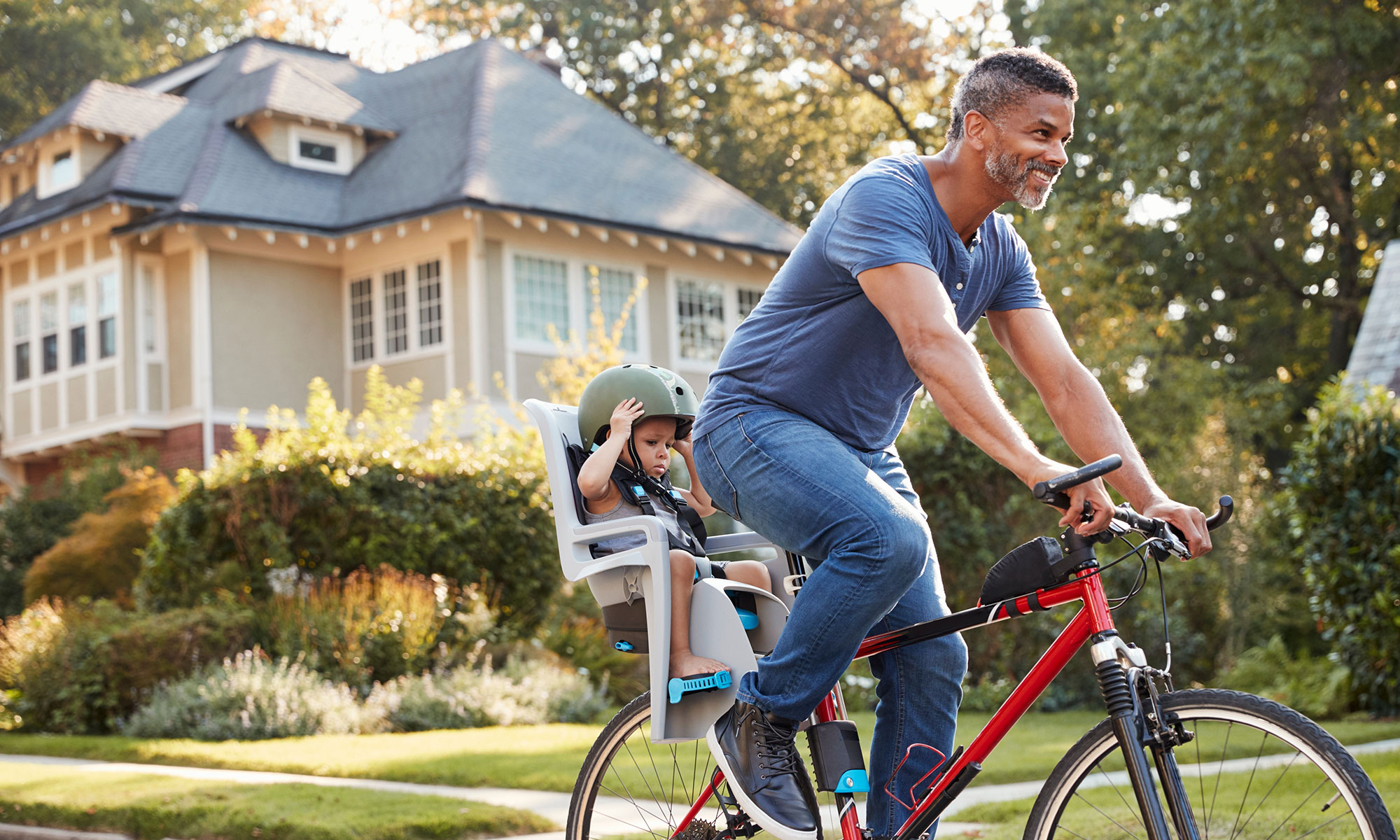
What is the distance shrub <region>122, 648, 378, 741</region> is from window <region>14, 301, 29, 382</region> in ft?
56.0

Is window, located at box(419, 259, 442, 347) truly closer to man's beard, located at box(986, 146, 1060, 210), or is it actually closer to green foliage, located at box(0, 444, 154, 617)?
green foliage, located at box(0, 444, 154, 617)

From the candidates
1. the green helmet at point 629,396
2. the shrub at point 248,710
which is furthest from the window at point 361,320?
the green helmet at point 629,396

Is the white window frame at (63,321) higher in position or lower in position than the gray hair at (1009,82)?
higher

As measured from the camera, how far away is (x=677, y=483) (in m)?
13.9

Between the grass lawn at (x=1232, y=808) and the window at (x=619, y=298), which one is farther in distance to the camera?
the window at (x=619, y=298)

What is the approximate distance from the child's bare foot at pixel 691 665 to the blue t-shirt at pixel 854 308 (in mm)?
587

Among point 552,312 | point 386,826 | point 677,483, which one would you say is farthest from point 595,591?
point 552,312

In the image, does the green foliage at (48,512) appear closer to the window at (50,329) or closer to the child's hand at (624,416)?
the window at (50,329)

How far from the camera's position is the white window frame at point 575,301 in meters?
23.4

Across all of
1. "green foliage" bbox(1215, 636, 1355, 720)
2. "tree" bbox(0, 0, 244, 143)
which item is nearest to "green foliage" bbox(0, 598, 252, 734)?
"green foliage" bbox(1215, 636, 1355, 720)

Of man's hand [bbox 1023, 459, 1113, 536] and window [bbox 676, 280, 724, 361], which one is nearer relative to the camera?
man's hand [bbox 1023, 459, 1113, 536]

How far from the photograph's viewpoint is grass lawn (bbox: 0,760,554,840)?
612 centimetres

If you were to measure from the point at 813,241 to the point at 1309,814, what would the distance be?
182 centimetres

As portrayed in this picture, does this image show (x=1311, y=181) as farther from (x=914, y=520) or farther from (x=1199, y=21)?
(x=914, y=520)
